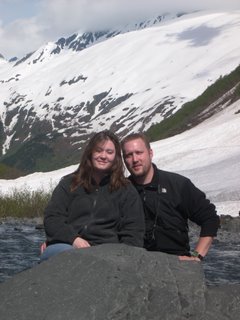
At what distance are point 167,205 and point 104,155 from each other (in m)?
0.97

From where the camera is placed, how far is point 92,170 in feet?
27.0

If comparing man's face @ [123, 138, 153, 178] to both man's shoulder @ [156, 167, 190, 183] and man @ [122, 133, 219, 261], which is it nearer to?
man @ [122, 133, 219, 261]

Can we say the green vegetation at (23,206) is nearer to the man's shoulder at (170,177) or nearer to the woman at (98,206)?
the man's shoulder at (170,177)

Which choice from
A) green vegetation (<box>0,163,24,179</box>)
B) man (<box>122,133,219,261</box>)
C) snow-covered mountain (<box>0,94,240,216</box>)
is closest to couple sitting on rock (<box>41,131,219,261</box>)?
man (<box>122,133,219,261</box>)

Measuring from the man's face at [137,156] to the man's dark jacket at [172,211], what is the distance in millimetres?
227

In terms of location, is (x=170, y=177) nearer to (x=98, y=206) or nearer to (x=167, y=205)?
(x=167, y=205)

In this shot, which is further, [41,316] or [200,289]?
[200,289]

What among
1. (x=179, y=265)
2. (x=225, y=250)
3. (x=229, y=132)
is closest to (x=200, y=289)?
(x=179, y=265)

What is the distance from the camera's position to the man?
8.34 meters

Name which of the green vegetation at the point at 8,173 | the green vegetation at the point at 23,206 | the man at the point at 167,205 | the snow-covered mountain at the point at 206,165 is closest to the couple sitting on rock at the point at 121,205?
the man at the point at 167,205

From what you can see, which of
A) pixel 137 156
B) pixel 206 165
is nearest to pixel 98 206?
pixel 137 156

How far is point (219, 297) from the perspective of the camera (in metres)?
7.85

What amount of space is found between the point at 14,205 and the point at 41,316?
1035 inches

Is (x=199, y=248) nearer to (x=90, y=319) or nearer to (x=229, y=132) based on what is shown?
(x=90, y=319)
